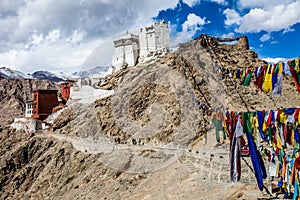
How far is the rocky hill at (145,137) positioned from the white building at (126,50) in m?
3.33

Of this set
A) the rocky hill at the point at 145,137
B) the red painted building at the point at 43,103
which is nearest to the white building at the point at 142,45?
the rocky hill at the point at 145,137

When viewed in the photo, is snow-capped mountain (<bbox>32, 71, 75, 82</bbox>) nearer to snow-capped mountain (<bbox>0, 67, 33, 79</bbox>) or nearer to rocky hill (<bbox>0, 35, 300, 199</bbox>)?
snow-capped mountain (<bbox>0, 67, 33, 79</bbox>)

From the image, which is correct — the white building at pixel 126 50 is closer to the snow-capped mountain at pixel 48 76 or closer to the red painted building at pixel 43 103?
Answer: the red painted building at pixel 43 103

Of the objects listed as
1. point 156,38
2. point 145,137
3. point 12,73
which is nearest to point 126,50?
point 156,38

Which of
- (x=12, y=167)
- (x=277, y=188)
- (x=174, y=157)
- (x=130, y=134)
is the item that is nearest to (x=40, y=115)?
(x=12, y=167)

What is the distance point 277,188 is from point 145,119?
20.3 meters

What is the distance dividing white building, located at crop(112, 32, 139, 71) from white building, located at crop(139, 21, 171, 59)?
1502mm

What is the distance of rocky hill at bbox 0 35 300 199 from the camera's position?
934 inches

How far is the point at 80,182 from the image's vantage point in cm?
2903

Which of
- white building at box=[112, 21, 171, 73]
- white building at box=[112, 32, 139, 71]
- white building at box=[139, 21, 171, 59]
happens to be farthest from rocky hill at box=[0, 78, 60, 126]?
white building at box=[139, 21, 171, 59]

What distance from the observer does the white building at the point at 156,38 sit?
46719 millimetres

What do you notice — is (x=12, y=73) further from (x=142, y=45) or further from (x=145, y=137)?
(x=145, y=137)

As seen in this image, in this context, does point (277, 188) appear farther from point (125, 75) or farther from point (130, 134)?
point (125, 75)

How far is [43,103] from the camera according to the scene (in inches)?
1946
